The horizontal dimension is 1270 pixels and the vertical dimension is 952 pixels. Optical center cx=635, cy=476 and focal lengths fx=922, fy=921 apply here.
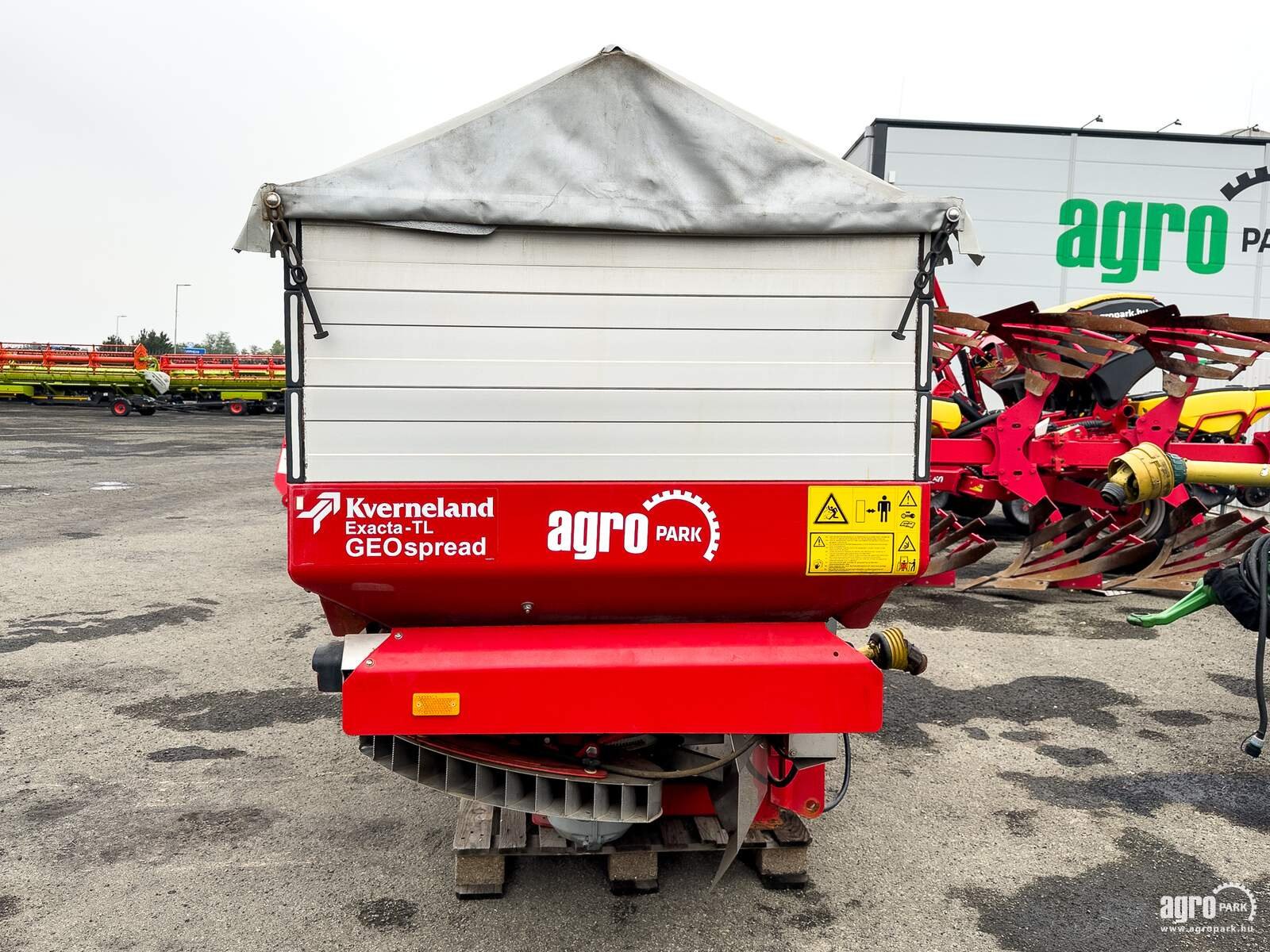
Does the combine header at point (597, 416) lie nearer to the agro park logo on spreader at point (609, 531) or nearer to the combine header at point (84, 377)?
the agro park logo on spreader at point (609, 531)

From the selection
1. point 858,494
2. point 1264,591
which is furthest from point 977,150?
point 858,494

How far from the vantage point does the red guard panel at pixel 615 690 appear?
2518mm

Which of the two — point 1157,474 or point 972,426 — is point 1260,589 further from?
point 972,426

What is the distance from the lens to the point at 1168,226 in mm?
12352

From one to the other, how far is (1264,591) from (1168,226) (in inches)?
435

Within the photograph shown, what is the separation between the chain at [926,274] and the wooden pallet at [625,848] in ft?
5.71

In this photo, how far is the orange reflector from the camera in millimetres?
2518

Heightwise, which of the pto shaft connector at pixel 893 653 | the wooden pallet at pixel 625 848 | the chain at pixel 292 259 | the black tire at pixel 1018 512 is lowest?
the wooden pallet at pixel 625 848

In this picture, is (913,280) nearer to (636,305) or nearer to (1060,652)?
(636,305)

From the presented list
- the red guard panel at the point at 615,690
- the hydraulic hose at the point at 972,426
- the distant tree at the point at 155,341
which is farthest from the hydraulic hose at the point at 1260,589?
the distant tree at the point at 155,341

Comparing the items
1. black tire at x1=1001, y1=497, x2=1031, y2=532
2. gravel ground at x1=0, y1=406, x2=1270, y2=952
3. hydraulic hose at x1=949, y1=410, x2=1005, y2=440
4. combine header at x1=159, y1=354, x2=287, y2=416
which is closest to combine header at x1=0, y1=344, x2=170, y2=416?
combine header at x1=159, y1=354, x2=287, y2=416

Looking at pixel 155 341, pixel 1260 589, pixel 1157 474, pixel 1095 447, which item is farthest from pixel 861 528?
pixel 155 341

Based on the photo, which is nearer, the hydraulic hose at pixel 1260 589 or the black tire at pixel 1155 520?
the hydraulic hose at pixel 1260 589

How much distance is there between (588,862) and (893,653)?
1299mm
